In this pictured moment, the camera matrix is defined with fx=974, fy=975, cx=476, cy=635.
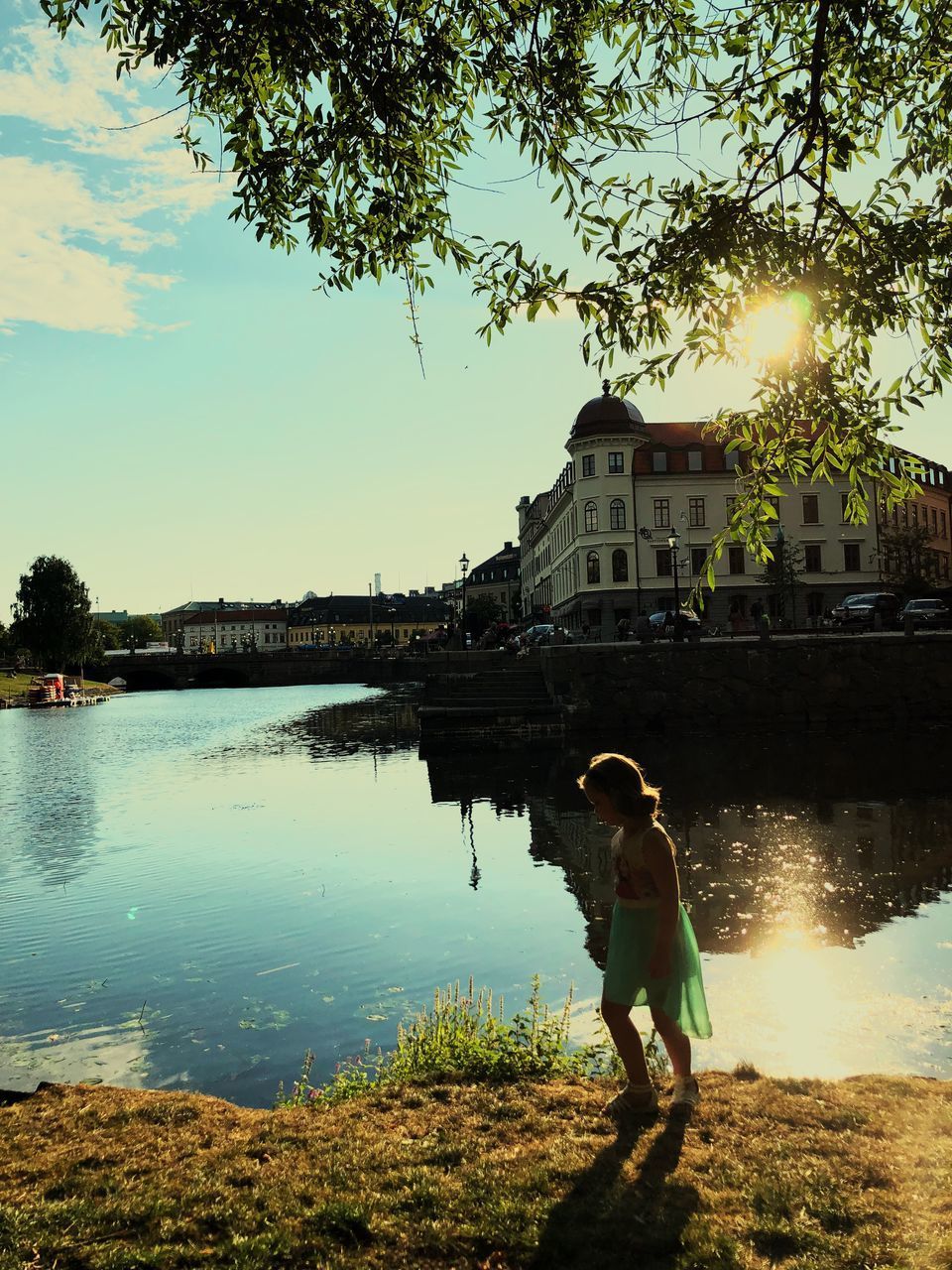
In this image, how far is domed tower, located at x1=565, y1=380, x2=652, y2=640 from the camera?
208ft

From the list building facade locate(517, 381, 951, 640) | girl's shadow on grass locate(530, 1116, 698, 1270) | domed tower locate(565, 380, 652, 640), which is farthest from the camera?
domed tower locate(565, 380, 652, 640)

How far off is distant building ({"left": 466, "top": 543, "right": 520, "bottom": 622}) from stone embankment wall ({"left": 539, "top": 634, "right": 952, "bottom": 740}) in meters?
97.1

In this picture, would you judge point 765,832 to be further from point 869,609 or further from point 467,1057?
point 869,609

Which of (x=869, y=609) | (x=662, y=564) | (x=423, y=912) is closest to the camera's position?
(x=423, y=912)

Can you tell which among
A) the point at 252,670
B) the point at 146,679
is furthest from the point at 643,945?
the point at 146,679

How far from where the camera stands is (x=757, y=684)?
1296 inches

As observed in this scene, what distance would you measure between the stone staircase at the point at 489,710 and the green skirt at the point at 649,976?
2456 centimetres

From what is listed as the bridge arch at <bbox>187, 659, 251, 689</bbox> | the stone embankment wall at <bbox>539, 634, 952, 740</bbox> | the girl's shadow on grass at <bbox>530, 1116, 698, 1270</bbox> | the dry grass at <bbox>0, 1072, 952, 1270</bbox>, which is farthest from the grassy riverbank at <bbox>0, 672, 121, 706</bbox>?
the girl's shadow on grass at <bbox>530, 1116, 698, 1270</bbox>

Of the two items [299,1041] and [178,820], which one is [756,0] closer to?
[299,1041]

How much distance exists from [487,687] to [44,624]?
7751 cm

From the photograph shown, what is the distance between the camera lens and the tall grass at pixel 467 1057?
575cm

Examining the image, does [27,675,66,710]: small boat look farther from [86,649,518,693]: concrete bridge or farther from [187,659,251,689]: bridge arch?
[187,659,251,689]: bridge arch

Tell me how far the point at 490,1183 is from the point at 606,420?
6260cm

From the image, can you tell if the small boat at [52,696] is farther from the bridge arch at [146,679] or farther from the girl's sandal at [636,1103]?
the girl's sandal at [636,1103]
